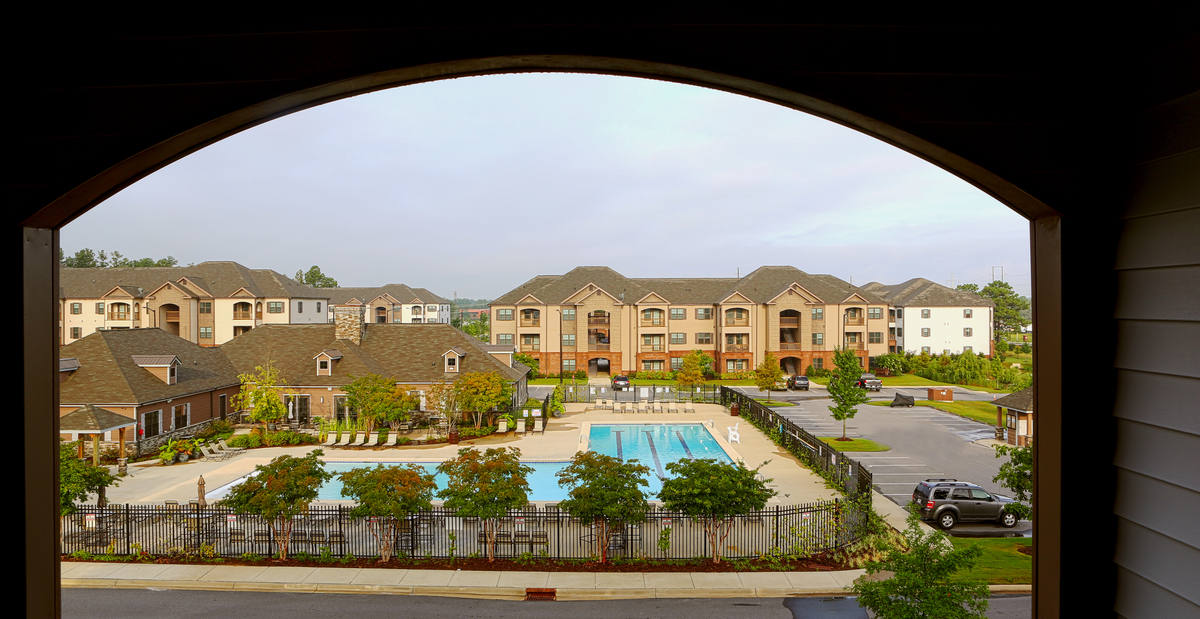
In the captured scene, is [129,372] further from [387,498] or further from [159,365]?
[387,498]

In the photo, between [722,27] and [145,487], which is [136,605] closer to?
[145,487]

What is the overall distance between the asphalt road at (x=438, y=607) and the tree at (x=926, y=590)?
2.19 meters

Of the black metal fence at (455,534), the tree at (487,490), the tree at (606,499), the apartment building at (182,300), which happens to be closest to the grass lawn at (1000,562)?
the black metal fence at (455,534)

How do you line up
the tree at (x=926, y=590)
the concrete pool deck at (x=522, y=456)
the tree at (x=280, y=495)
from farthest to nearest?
the concrete pool deck at (x=522, y=456), the tree at (x=280, y=495), the tree at (x=926, y=590)

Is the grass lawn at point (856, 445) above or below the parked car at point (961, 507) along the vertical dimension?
below

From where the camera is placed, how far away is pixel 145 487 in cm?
1534

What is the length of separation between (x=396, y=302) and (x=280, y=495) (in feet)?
198

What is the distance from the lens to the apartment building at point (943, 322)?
1821 inches

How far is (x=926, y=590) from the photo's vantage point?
6539 millimetres

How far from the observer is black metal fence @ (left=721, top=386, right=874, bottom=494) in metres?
13.6

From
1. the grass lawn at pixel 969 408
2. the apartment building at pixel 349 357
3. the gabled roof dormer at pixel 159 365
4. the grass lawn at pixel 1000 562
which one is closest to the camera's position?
the grass lawn at pixel 1000 562

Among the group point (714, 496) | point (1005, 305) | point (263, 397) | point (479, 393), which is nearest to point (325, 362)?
point (263, 397)

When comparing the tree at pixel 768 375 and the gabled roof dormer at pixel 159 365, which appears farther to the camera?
the tree at pixel 768 375

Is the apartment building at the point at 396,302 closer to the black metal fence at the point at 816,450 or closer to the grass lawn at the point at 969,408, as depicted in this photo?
the black metal fence at the point at 816,450
